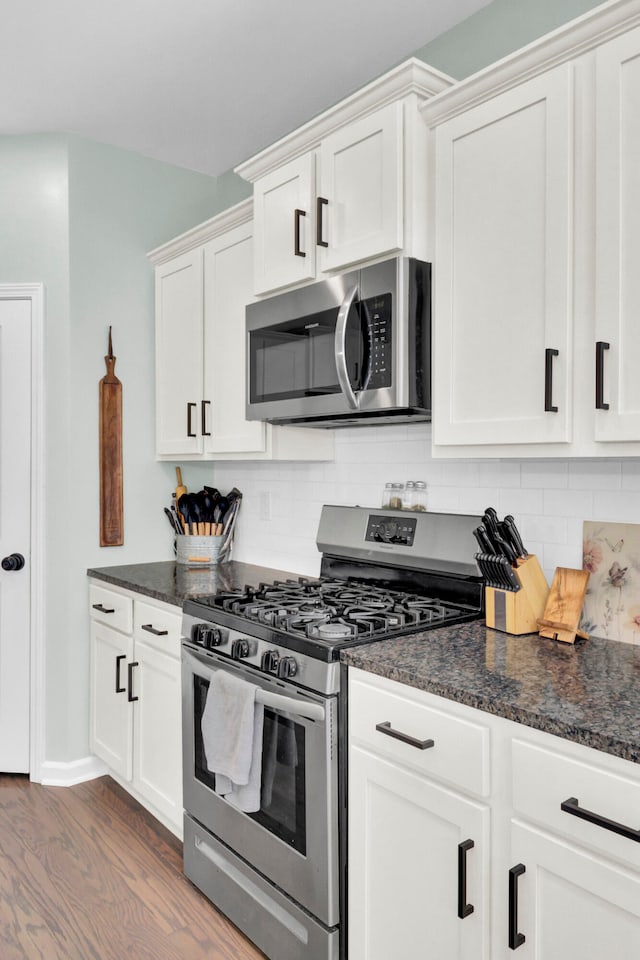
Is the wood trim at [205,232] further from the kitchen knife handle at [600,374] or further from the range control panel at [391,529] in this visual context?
the kitchen knife handle at [600,374]

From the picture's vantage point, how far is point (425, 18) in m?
2.29

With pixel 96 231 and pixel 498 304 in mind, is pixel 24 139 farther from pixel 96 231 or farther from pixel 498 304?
pixel 498 304

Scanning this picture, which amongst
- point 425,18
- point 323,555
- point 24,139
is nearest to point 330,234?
point 425,18

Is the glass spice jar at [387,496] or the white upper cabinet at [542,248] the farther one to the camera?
the glass spice jar at [387,496]

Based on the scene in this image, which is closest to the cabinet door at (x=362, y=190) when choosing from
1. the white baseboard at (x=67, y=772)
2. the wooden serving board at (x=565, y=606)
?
the wooden serving board at (x=565, y=606)

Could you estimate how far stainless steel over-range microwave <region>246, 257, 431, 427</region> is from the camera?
195 centimetres

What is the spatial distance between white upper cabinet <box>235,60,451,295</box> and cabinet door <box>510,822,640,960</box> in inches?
58.4

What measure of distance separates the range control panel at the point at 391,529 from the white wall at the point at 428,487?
0.11 metres

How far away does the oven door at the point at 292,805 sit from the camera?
1.74 m

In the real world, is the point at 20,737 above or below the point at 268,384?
below

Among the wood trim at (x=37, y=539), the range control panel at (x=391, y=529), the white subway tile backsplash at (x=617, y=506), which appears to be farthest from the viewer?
the wood trim at (x=37, y=539)

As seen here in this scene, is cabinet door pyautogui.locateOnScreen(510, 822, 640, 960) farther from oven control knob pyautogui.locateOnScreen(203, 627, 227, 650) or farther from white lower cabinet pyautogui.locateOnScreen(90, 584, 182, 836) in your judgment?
white lower cabinet pyautogui.locateOnScreen(90, 584, 182, 836)

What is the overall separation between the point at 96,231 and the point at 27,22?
92 cm

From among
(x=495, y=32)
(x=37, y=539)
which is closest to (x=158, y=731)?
(x=37, y=539)
